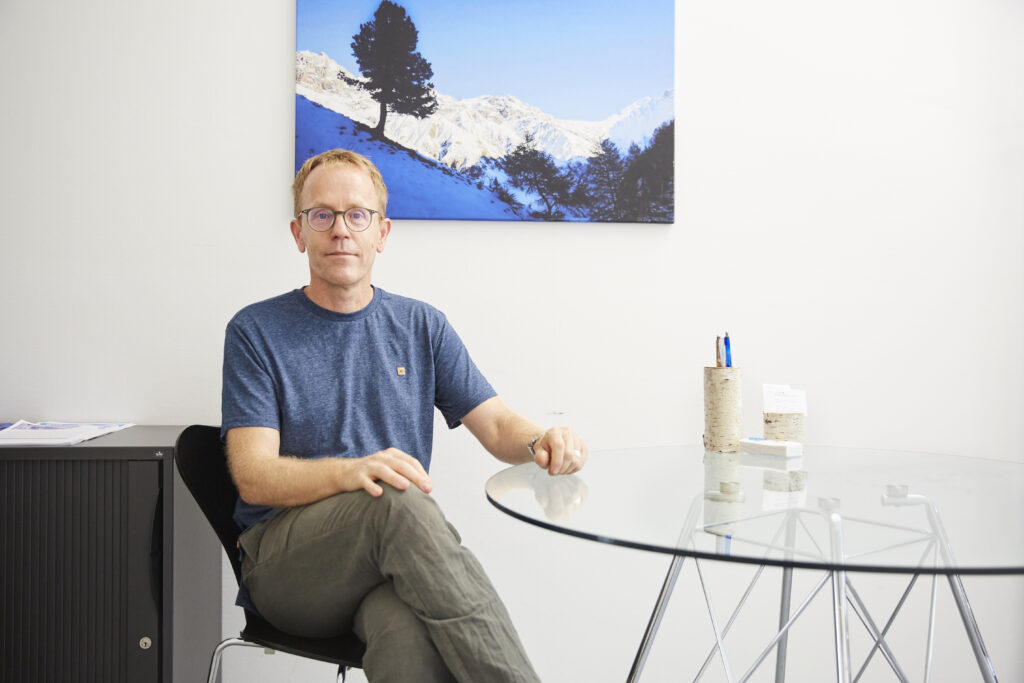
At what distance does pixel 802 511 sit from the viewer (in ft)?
3.89

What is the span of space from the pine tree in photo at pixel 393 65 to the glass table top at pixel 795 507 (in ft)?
4.16

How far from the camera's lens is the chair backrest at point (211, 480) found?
1545 millimetres

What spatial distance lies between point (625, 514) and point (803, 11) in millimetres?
2020

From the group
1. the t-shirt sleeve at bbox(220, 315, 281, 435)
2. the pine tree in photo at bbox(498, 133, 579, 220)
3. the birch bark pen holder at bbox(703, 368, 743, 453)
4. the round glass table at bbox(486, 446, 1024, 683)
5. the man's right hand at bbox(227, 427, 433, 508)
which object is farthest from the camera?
the pine tree in photo at bbox(498, 133, 579, 220)

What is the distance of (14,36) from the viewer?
2.28 meters

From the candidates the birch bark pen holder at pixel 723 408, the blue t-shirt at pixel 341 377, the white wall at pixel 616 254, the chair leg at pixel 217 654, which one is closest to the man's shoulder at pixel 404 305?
the blue t-shirt at pixel 341 377

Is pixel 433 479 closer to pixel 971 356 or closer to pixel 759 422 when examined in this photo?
pixel 759 422

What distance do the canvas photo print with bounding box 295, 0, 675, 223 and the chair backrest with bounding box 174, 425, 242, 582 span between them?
0.96 meters

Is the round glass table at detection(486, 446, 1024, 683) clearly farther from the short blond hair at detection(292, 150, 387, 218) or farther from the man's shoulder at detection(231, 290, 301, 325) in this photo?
the short blond hair at detection(292, 150, 387, 218)

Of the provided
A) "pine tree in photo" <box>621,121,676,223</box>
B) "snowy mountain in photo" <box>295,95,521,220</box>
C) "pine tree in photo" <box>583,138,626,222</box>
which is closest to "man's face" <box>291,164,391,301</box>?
"snowy mountain in photo" <box>295,95,521,220</box>

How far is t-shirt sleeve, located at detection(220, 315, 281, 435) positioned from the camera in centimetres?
161

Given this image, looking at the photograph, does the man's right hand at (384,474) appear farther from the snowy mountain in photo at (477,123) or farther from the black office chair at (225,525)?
the snowy mountain in photo at (477,123)

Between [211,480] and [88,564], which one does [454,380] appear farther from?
[88,564]

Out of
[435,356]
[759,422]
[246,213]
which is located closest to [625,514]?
[435,356]
